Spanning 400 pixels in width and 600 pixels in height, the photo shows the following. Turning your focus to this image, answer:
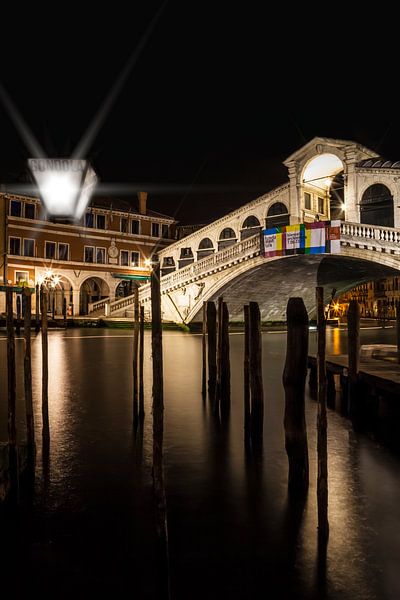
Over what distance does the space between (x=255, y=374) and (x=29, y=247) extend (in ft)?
72.0

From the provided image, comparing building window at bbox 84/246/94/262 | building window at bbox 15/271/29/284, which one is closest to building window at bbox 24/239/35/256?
building window at bbox 15/271/29/284

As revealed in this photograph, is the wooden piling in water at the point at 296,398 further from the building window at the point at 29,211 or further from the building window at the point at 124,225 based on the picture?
the building window at the point at 124,225

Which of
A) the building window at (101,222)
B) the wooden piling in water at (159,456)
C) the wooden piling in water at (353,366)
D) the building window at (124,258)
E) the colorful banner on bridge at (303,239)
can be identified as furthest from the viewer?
the building window at (124,258)

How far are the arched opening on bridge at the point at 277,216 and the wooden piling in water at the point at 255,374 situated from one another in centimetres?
1807

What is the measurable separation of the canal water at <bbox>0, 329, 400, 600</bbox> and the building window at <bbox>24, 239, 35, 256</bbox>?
20.0 m

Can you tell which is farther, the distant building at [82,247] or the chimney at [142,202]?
the chimney at [142,202]

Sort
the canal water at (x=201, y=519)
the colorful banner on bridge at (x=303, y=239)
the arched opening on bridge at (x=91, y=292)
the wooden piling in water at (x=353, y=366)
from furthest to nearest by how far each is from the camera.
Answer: the arched opening on bridge at (x=91, y=292), the colorful banner on bridge at (x=303, y=239), the wooden piling in water at (x=353, y=366), the canal water at (x=201, y=519)

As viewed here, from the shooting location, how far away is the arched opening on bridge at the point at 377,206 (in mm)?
19109

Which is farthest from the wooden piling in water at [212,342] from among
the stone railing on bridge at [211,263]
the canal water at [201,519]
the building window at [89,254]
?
the building window at [89,254]

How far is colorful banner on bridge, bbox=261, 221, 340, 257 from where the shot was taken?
700 inches

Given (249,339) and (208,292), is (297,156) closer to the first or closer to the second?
(208,292)

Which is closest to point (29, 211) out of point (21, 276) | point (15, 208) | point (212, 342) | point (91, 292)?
point (15, 208)

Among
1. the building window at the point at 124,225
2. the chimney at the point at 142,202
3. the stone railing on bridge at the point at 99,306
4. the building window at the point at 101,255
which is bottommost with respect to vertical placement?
the stone railing on bridge at the point at 99,306

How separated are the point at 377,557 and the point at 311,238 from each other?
16.4 metres
